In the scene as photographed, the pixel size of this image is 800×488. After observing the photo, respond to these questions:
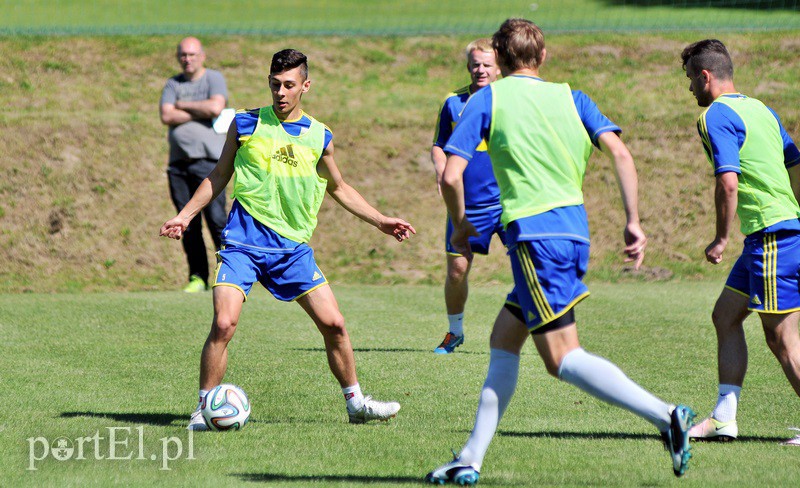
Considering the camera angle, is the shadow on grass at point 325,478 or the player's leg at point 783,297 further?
the player's leg at point 783,297

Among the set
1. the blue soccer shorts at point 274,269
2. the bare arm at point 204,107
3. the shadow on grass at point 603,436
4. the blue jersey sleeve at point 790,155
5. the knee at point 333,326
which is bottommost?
the shadow on grass at point 603,436

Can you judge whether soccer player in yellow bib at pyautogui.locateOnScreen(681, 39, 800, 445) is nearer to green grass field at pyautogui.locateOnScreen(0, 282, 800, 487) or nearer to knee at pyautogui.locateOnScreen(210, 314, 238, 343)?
green grass field at pyautogui.locateOnScreen(0, 282, 800, 487)

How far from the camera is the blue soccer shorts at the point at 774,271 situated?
6.04m

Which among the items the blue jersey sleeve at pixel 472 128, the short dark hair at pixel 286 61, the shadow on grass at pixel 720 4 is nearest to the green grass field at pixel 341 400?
the blue jersey sleeve at pixel 472 128

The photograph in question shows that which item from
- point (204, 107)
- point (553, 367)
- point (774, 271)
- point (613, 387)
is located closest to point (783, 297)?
point (774, 271)

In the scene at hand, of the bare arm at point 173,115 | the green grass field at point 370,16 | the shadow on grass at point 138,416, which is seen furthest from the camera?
the green grass field at point 370,16

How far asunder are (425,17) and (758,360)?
1812 centimetres

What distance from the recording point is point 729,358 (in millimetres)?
6363

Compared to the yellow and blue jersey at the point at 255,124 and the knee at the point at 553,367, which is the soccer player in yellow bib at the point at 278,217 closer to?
the yellow and blue jersey at the point at 255,124

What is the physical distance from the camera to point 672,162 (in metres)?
17.3

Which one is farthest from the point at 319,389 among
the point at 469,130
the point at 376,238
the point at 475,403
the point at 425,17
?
the point at 425,17

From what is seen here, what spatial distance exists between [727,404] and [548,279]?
2.10 meters

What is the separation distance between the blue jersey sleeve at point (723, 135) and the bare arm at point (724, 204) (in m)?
0.05

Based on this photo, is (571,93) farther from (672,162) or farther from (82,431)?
(672,162)
